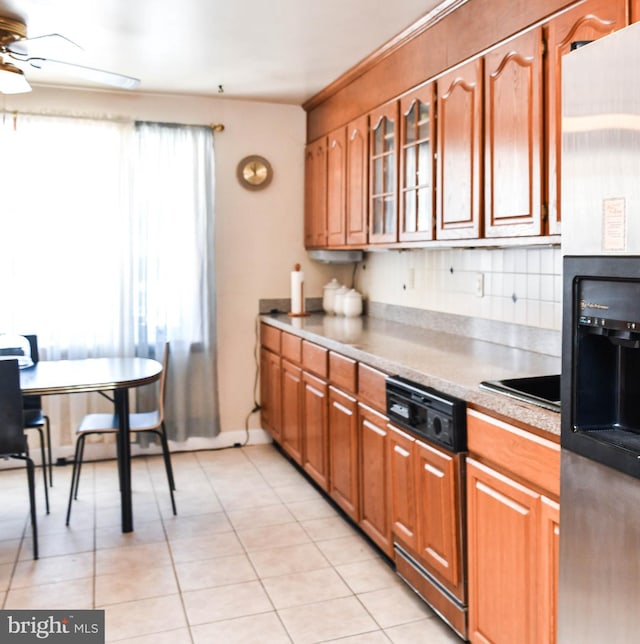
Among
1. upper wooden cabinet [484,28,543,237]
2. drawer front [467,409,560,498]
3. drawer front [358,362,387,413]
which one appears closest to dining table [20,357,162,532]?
drawer front [358,362,387,413]

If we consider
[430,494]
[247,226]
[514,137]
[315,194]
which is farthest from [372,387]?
[247,226]

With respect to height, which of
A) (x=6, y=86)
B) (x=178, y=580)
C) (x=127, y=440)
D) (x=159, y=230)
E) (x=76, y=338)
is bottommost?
(x=178, y=580)

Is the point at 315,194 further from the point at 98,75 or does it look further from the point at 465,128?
the point at 465,128

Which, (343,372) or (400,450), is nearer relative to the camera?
(400,450)

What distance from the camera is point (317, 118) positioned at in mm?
4547

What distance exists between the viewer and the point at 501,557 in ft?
6.39

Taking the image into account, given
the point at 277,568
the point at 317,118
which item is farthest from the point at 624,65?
the point at 317,118

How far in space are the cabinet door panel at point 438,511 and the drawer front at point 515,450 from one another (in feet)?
0.51

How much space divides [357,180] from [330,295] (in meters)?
1.09

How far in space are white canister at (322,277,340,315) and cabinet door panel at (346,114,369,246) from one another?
0.77 m

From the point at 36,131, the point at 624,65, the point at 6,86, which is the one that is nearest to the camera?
the point at 624,65

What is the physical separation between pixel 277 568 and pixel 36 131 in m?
3.03

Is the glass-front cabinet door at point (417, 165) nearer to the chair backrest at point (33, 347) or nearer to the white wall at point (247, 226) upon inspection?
the white wall at point (247, 226)

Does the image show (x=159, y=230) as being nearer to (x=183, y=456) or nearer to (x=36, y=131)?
(x=36, y=131)
